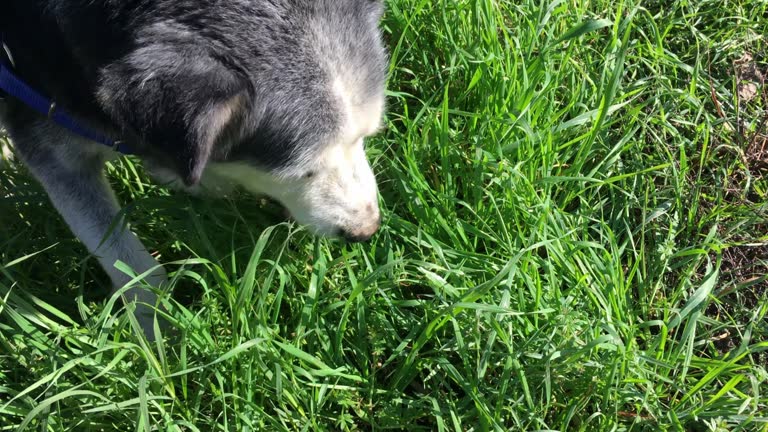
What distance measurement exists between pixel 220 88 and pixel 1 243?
1.30m

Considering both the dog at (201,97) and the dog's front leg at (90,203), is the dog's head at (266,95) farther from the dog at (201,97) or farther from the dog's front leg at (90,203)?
the dog's front leg at (90,203)

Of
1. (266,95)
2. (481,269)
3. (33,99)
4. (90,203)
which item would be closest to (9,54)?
(33,99)

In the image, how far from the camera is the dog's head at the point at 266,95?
5.87 feet

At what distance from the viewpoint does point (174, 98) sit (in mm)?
1765

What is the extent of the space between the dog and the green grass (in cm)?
21

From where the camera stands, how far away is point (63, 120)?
2.16m

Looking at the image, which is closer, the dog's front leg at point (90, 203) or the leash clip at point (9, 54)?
the leash clip at point (9, 54)

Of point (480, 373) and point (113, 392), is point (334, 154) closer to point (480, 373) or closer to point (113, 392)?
point (480, 373)

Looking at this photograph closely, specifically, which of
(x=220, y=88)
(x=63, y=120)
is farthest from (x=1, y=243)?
(x=220, y=88)

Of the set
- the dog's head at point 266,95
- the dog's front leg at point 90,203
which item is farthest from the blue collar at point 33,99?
the dog's head at point 266,95

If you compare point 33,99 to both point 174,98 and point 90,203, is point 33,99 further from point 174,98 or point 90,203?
point 174,98

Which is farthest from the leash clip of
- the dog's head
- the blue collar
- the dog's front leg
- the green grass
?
the green grass

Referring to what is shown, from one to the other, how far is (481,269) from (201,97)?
116cm

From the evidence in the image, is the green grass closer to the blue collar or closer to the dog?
the dog
